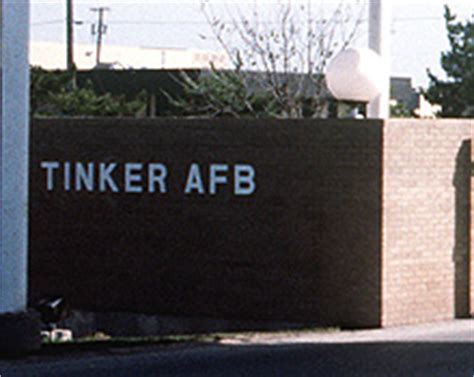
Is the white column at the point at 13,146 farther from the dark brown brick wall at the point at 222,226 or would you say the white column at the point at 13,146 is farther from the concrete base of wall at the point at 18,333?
the dark brown brick wall at the point at 222,226

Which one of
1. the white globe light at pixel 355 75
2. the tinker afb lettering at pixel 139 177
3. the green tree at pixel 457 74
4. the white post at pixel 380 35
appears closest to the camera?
the white globe light at pixel 355 75

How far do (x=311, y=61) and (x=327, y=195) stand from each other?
14.4 meters

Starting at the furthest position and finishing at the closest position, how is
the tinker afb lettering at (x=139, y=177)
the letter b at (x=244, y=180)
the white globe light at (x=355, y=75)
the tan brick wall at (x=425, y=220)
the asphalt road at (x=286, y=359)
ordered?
the tinker afb lettering at (x=139, y=177) → the letter b at (x=244, y=180) → the white globe light at (x=355, y=75) → the tan brick wall at (x=425, y=220) → the asphalt road at (x=286, y=359)

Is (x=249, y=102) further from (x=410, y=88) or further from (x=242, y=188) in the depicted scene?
(x=410, y=88)

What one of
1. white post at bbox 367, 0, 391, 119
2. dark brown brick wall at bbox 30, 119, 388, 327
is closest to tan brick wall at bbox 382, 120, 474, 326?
dark brown brick wall at bbox 30, 119, 388, 327

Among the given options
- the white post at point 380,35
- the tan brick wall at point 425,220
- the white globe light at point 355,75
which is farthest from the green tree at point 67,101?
the tan brick wall at point 425,220

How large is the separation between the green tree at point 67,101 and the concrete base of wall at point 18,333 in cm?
2369

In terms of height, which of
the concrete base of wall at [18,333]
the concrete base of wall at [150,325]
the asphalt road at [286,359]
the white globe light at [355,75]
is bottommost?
the concrete base of wall at [150,325]

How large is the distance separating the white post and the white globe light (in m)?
1.89

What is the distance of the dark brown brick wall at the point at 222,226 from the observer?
17.0 meters

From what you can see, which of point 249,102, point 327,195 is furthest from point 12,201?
point 249,102

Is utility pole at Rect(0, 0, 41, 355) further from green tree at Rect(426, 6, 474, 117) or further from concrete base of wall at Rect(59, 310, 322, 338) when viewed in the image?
green tree at Rect(426, 6, 474, 117)

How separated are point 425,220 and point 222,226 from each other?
286cm

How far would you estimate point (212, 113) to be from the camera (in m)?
32.6
